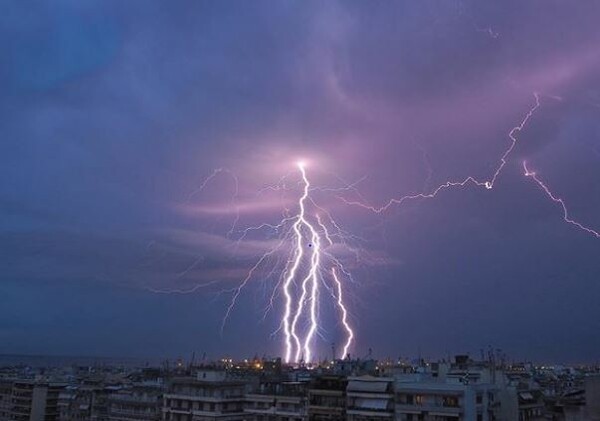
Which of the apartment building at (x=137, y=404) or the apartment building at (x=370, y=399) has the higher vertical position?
the apartment building at (x=370, y=399)

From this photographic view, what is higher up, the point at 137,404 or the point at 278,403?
the point at 278,403

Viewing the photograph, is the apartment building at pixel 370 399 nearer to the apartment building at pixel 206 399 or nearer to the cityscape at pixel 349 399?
the cityscape at pixel 349 399

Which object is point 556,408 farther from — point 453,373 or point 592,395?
point 592,395

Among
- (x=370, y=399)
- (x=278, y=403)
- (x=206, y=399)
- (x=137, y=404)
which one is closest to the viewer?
(x=370, y=399)

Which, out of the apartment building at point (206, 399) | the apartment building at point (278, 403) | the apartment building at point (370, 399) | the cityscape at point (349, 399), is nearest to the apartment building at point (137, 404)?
the cityscape at point (349, 399)

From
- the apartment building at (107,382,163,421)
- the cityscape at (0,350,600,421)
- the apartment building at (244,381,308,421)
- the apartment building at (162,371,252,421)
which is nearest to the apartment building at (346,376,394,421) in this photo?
the cityscape at (0,350,600,421)

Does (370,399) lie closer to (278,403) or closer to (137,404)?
(278,403)

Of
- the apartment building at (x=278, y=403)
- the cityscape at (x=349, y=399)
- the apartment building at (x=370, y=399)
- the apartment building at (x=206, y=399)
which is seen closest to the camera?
the cityscape at (x=349, y=399)

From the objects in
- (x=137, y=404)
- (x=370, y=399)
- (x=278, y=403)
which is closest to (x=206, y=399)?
(x=278, y=403)

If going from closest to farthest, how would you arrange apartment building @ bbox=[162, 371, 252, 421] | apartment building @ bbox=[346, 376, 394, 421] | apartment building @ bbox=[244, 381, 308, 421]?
apartment building @ bbox=[346, 376, 394, 421], apartment building @ bbox=[244, 381, 308, 421], apartment building @ bbox=[162, 371, 252, 421]

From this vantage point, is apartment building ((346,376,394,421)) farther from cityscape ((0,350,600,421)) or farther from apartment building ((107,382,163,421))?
apartment building ((107,382,163,421))

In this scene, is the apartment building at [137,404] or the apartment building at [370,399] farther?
the apartment building at [137,404]
